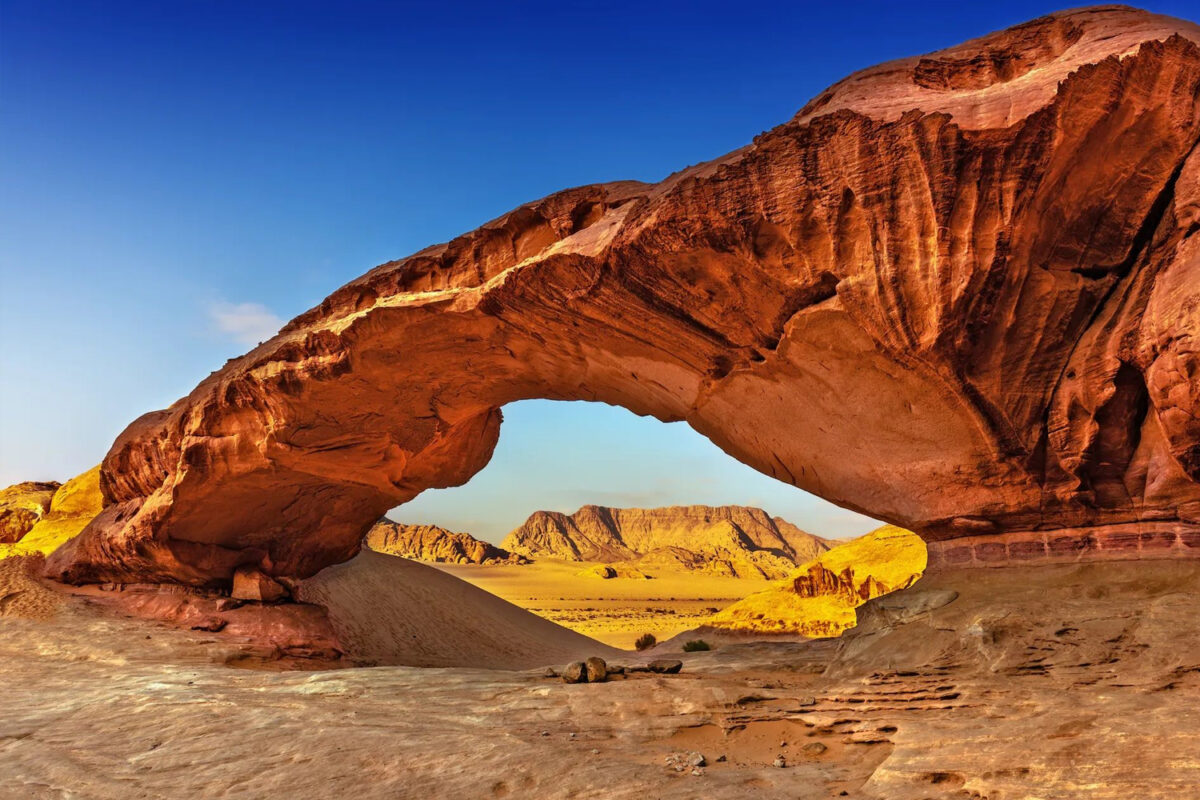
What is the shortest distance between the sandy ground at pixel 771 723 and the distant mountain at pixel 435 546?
2731 inches

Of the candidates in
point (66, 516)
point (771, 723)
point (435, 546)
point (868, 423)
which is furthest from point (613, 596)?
point (771, 723)

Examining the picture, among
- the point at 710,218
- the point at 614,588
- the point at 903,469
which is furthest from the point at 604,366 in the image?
the point at 614,588

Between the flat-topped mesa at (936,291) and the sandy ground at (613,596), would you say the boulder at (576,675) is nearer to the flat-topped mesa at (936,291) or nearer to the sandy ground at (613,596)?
the flat-topped mesa at (936,291)

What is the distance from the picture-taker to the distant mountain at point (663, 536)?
10350cm

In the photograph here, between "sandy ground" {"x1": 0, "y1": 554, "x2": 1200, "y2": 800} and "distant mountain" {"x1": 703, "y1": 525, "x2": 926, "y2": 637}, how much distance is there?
1045cm

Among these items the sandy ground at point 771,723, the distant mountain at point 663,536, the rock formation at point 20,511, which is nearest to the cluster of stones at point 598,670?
the sandy ground at point 771,723

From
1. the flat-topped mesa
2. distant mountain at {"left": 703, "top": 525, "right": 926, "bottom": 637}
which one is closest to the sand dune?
distant mountain at {"left": 703, "top": 525, "right": 926, "bottom": 637}

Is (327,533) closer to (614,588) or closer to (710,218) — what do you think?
(710,218)

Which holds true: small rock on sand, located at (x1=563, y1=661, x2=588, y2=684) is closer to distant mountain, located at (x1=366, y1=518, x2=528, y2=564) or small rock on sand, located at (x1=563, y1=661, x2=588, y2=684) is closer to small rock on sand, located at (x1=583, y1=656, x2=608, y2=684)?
small rock on sand, located at (x1=583, y1=656, x2=608, y2=684)

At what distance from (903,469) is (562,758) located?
4.69 meters

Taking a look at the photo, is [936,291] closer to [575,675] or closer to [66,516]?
[575,675]

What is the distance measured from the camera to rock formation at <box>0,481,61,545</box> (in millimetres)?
18938

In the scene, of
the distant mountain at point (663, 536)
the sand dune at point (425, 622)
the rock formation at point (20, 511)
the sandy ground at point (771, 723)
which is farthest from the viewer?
the distant mountain at point (663, 536)

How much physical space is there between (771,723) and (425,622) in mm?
13913
